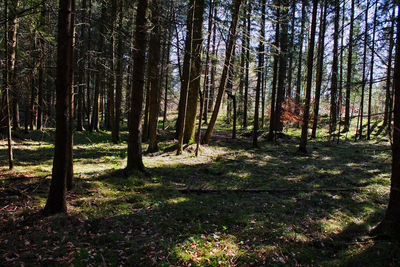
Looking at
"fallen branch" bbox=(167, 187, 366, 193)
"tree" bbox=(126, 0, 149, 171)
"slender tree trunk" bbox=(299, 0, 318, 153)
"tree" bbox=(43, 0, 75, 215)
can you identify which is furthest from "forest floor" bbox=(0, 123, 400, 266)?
"slender tree trunk" bbox=(299, 0, 318, 153)

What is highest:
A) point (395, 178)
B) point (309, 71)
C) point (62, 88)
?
point (309, 71)

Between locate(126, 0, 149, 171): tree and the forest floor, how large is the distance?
2.80 ft

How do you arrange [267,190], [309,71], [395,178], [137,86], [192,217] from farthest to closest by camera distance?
[309,71], [267,190], [137,86], [192,217], [395,178]

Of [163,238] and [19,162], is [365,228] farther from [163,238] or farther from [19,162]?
[19,162]

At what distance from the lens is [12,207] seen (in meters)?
5.40

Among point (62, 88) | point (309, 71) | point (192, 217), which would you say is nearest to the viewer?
point (62, 88)

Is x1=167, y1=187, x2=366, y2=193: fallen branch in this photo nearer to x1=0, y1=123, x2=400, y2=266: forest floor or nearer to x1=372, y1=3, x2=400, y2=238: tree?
x1=0, y1=123, x2=400, y2=266: forest floor

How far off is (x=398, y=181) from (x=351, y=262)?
Answer: 1.92 m

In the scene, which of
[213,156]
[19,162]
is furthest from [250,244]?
[19,162]

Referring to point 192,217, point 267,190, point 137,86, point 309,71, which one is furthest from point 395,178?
point 309,71

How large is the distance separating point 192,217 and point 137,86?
481 cm

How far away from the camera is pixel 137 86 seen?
8.16m

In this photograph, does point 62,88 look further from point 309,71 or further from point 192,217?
point 309,71

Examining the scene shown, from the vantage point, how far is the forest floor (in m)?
4.36
